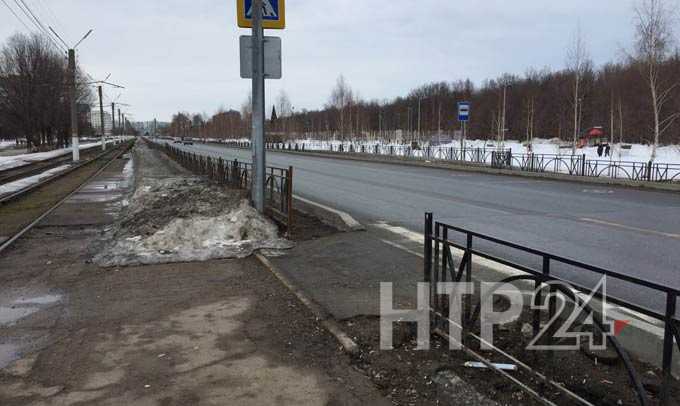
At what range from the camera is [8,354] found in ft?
15.0

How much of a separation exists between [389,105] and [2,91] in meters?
96.0

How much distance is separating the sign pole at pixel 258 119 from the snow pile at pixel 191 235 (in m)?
0.35

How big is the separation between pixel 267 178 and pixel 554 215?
6.40 m

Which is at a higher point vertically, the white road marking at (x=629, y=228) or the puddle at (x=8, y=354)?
the white road marking at (x=629, y=228)

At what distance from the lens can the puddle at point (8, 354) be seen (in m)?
4.38

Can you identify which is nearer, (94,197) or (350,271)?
(350,271)

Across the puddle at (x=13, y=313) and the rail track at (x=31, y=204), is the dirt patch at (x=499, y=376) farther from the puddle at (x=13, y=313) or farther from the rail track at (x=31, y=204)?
the rail track at (x=31, y=204)

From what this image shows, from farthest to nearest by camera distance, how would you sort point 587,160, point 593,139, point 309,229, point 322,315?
point 593,139, point 587,160, point 309,229, point 322,315

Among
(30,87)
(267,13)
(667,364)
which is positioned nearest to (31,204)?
(267,13)

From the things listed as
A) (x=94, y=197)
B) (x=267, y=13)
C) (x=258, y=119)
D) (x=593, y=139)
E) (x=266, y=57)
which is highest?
(x=267, y=13)

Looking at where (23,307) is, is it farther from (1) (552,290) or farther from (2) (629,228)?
(2) (629,228)

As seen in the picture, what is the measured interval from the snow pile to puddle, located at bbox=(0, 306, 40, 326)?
6.27 feet

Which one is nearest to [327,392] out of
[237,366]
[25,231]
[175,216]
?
[237,366]

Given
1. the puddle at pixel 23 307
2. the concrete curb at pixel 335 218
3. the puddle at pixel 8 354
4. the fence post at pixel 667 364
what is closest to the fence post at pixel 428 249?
the fence post at pixel 667 364
